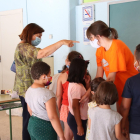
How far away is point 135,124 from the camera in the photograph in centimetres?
150

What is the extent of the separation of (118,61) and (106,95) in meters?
0.38

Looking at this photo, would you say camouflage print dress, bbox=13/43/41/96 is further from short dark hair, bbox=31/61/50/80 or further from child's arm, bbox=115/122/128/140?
child's arm, bbox=115/122/128/140

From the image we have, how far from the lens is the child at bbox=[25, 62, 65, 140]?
1.54 m

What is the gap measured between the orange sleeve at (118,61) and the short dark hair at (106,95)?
0.25 meters

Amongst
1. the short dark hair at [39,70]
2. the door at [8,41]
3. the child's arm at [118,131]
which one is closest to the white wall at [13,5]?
the door at [8,41]

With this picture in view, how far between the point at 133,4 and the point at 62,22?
1247 millimetres

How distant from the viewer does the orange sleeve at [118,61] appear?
171cm

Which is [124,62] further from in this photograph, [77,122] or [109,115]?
[77,122]

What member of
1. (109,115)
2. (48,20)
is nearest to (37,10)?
(48,20)

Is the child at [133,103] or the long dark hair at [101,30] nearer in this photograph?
the child at [133,103]

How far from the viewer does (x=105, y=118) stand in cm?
146

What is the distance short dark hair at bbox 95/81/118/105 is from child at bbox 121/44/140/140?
0.09 meters

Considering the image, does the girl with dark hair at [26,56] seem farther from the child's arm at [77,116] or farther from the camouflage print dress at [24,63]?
the child's arm at [77,116]

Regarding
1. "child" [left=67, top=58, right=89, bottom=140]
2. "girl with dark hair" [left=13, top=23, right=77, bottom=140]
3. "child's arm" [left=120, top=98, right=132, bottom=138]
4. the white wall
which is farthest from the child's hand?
the white wall
